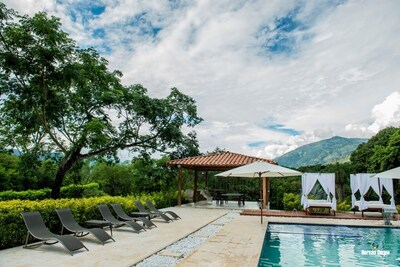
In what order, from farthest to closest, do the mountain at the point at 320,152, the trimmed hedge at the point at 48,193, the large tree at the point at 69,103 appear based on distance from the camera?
the mountain at the point at 320,152 < the trimmed hedge at the point at 48,193 < the large tree at the point at 69,103

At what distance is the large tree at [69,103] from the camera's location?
43.4ft

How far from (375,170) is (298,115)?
329 inches

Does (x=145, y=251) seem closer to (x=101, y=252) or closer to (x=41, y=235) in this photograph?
(x=101, y=252)

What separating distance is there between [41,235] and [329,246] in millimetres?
7665

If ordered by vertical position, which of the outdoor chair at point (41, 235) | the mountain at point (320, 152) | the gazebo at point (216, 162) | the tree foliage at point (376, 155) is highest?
the mountain at point (320, 152)

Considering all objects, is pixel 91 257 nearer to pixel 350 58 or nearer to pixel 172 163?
pixel 172 163

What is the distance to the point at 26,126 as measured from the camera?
52.1 ft

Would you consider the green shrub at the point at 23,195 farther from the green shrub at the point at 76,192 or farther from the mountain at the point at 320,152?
the mountain at the point at 320,152

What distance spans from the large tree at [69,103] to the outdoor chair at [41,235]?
24.1ft

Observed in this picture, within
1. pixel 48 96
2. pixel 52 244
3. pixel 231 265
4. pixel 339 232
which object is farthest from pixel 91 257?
pixel 48 96

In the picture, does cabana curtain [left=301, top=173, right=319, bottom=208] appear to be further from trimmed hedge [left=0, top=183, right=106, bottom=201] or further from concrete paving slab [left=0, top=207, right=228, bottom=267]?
trimmed hedge [left=0, top=183, right=106, bottom=201]

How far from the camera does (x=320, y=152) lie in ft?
436

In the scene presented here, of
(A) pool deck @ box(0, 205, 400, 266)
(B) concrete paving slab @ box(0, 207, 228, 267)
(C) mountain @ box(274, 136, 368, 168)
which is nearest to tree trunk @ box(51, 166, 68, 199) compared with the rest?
(A) pool deck @ box(0, 205, 400, 266)

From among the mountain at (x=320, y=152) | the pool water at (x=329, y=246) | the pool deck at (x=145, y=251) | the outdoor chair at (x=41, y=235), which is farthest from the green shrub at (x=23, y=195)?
the mountain at (x=320, y=152)
